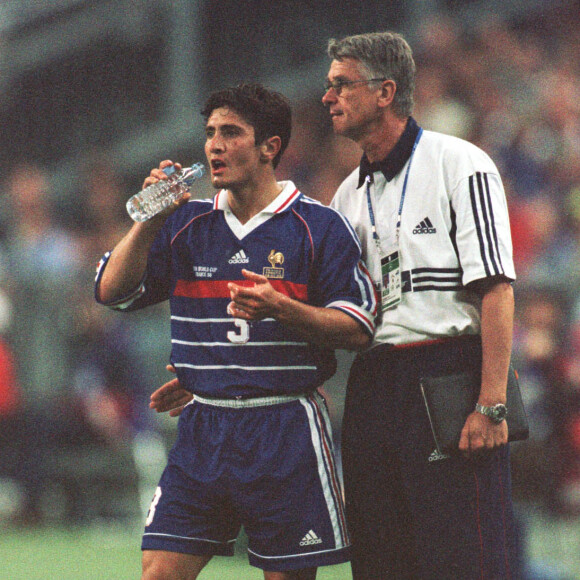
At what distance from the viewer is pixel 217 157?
3039 millimetres

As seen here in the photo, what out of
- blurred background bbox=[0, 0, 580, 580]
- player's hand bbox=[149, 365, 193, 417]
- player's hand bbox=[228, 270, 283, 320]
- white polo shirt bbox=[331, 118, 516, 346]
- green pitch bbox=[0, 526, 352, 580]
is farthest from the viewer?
green pitch bbox=[0, 526, 352, 580]

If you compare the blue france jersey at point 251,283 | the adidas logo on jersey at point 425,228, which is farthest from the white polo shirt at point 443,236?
the blue france jersey at point 251,283

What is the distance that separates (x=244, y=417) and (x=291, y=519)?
331mm

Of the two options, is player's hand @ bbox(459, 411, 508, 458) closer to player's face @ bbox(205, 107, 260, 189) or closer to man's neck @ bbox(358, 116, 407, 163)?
man's neck @ bbox(358, 116, 407, 163)

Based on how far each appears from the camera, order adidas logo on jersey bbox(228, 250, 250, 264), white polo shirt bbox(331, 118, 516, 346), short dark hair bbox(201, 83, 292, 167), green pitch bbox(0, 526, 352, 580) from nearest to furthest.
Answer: white polo shirt bbox(331, 118, 516, 346) < adidas logo on jersey bbox(228, 250, 250, 264) < short dark hair bbox(201, 83, 292, 167) < green pitch bbox(0, 526, 352, 580)

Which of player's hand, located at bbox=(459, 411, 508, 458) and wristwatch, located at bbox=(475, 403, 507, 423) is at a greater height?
wristwatch, located at bbox=(475, 403, 507, 423)

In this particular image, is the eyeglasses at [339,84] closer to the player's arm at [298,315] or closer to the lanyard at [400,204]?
the lanyard at [400,204]

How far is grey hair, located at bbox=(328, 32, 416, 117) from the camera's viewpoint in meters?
3.03

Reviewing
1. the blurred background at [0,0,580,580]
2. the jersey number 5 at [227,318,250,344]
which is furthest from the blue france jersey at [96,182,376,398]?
the blurred background at [0,0,580,580]

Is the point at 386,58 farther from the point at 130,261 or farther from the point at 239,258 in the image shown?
the point at 130,261

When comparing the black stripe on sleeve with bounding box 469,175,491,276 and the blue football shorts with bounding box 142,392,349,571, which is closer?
the black stripe on sleeve with bounding box 469,175,491,276

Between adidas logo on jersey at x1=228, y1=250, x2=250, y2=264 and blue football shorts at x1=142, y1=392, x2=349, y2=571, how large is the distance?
16.8 inches

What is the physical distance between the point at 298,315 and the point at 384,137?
0.69m

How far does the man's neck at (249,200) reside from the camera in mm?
3080
